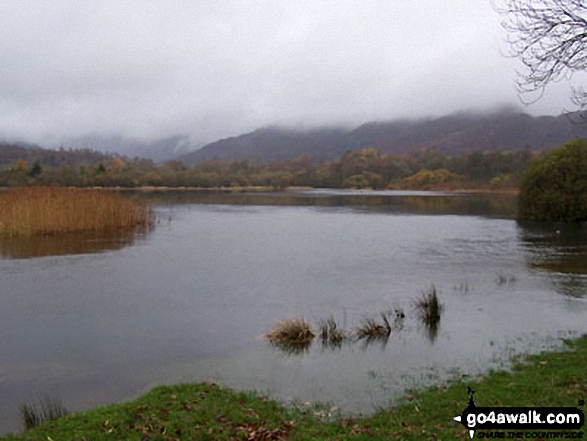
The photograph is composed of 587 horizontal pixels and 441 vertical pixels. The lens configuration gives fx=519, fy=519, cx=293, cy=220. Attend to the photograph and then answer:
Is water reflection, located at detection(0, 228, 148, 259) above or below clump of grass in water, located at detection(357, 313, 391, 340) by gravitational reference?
above

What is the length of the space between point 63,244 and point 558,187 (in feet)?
115

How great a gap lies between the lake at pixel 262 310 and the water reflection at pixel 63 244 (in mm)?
135

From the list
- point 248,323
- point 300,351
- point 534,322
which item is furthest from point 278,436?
point 534,322

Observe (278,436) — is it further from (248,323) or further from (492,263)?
(492,263)

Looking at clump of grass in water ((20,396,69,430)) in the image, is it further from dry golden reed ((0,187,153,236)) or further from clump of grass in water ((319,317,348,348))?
dry golden reed ((0,187,153,236))

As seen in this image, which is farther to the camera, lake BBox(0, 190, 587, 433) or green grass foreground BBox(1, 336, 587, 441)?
lake BBox(0, 190, 587, 433)

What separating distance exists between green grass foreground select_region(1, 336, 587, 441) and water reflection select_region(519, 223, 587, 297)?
9636 millimetres

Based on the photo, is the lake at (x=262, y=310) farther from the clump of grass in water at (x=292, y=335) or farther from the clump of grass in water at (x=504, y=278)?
the clump of grass in water at (x=292, y=335)

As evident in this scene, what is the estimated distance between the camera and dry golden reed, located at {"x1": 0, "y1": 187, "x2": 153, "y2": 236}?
91.6 feet

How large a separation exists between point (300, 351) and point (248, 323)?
253 centimetres

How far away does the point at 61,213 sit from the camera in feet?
96.5

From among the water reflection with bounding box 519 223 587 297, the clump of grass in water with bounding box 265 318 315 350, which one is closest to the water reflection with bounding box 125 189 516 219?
the water reflection with bounding box 519 223 587 297

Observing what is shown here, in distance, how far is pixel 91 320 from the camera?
1348cm

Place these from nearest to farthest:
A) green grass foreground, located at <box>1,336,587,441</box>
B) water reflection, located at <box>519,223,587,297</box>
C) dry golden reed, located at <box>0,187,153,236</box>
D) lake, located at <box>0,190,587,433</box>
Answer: green grass foreground, located at <box>1,336,587,441</box>, lake, located at <box>0,190,587,433</box>, water reflection, located at <box>519,223,587,297</box>, dry golden reed, located at <box>0,187,153,236</box>
